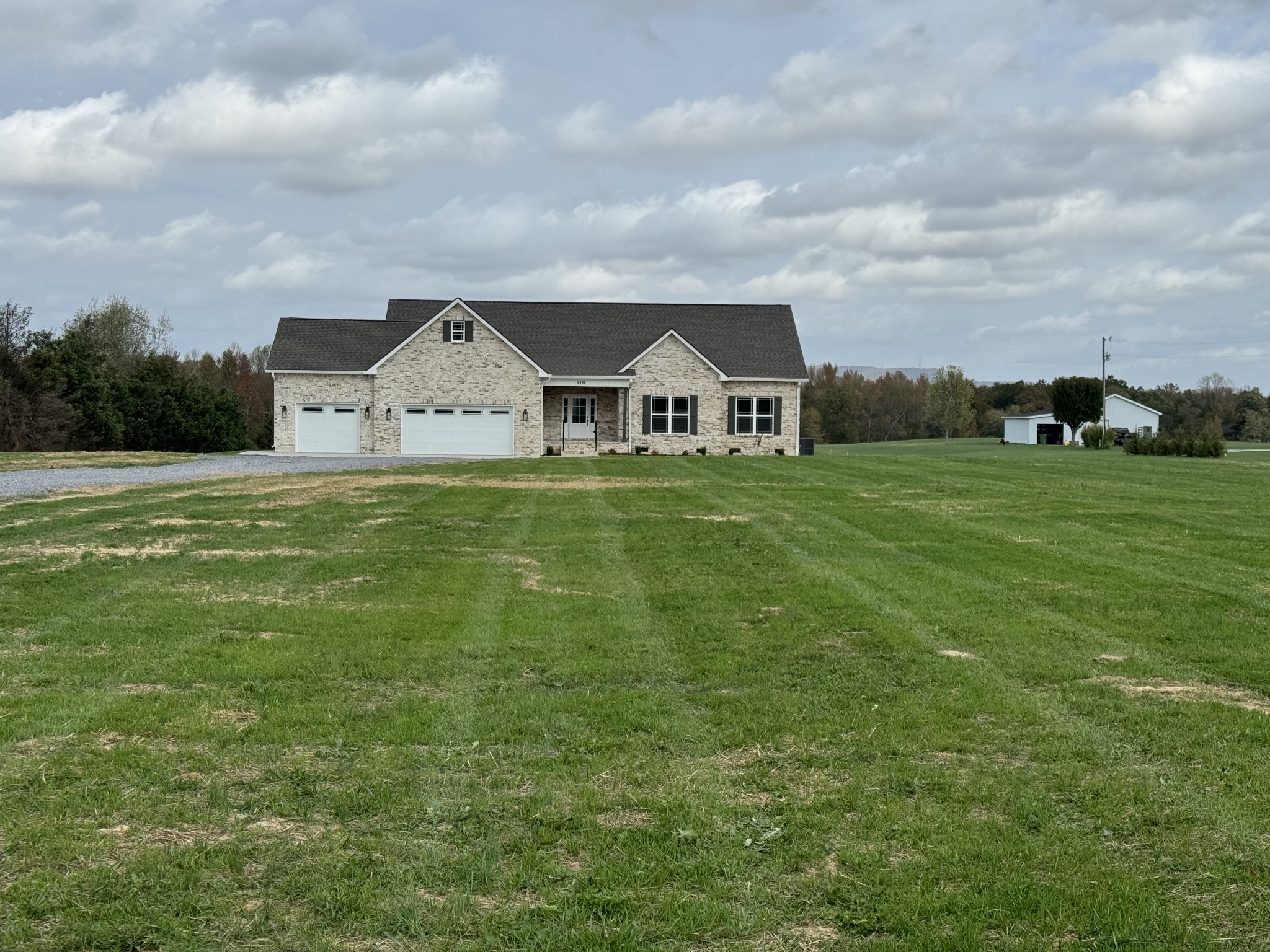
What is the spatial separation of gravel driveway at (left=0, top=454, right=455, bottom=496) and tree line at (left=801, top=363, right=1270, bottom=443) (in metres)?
51.7

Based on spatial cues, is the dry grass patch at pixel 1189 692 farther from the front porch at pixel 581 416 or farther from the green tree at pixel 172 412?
the green tree at pixel 172 412

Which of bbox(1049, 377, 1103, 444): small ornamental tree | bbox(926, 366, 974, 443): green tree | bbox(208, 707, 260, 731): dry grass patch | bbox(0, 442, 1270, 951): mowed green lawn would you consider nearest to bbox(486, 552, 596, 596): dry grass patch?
bbox(0, 442, 1270, 951): mowed green lawn

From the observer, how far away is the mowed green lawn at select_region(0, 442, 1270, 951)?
4.31 meters

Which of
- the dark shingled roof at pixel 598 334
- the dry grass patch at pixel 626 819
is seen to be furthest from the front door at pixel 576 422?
the dry grass patch at pixel 626 819

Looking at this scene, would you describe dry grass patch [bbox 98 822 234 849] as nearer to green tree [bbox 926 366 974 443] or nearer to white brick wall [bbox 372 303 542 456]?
white brick wall [bbox 372 303 542 456]

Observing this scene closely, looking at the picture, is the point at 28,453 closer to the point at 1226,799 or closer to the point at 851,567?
the point at 851,567

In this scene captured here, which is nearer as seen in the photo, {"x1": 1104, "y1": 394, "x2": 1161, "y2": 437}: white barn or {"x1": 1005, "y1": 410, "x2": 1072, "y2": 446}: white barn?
{"x1": 1005, "y1": 410, "x2": 1072, "y2": 446}: white barn

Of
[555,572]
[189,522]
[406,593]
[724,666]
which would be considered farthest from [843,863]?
[189,522]

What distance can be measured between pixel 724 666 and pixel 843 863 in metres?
3.49

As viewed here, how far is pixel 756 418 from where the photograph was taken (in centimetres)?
4238

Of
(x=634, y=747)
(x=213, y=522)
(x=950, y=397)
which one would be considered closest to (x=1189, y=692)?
(x=634, y=747)

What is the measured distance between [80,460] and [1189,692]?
30243 mm

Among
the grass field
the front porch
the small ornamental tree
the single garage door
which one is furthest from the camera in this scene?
the small ornamental tree

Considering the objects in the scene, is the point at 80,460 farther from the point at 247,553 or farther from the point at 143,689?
the point at 143,689
